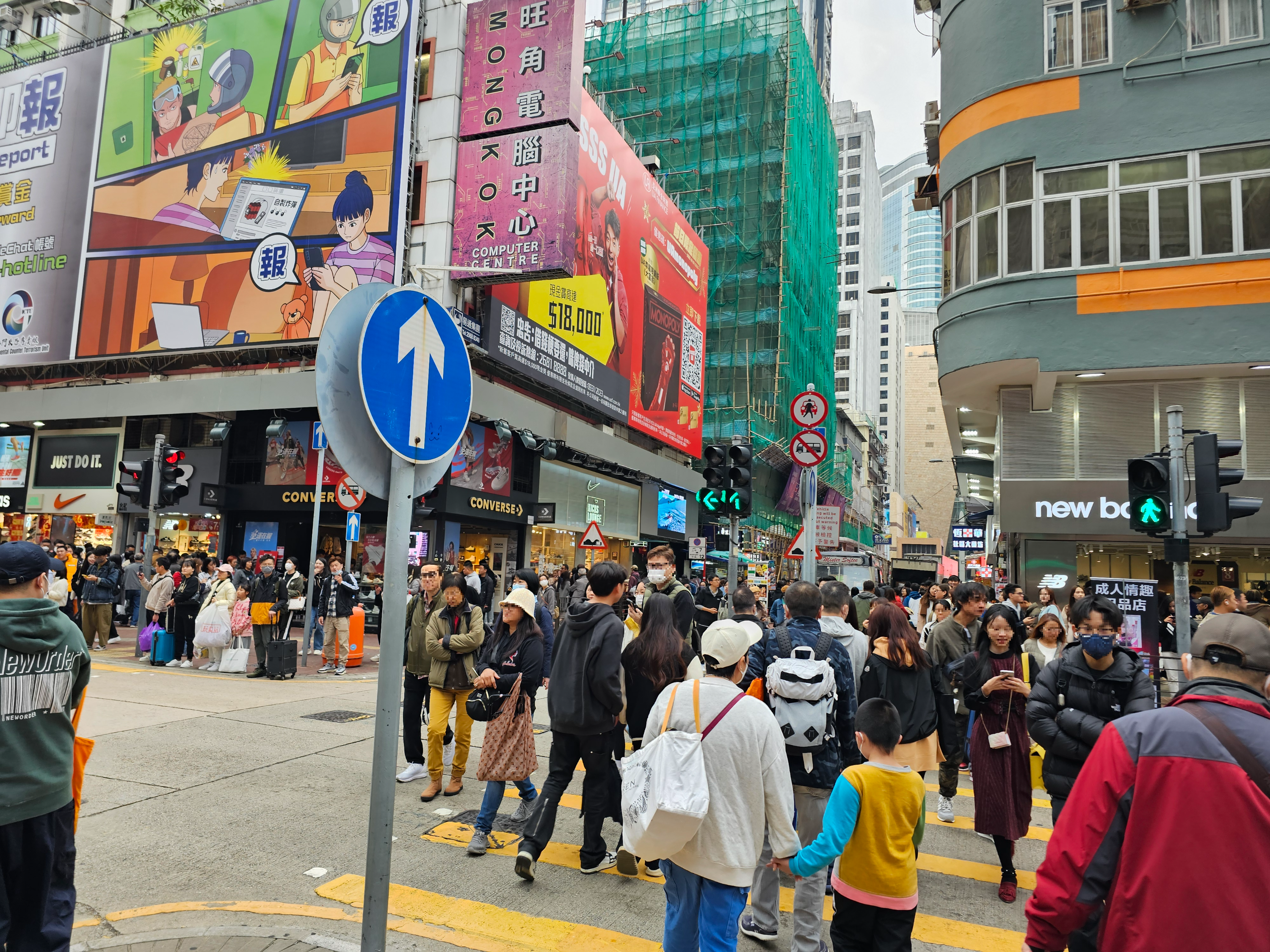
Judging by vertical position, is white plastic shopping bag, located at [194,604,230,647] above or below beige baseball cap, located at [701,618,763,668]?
below

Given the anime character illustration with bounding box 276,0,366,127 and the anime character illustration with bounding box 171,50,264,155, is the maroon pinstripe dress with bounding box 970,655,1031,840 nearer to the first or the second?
the anime character illustration with bounding box 276,0,366,127

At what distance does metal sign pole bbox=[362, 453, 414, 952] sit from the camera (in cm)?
308

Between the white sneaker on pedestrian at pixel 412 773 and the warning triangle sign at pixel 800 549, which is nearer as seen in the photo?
the white sneaker on pedestrian at pixel 412 773

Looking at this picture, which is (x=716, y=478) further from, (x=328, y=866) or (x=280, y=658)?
(x=280, y=658)

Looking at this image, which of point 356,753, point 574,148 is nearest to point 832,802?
point 356,753

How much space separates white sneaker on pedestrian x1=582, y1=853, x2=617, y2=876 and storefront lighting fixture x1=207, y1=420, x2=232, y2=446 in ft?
72.3

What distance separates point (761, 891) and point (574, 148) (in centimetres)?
1983

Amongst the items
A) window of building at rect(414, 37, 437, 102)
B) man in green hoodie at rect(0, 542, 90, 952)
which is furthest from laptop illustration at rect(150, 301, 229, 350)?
man in green hoodie at rect(0, 542, 90, 952)

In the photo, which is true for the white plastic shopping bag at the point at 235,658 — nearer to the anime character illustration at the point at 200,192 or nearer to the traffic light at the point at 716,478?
the traffic light at the point at 716,478

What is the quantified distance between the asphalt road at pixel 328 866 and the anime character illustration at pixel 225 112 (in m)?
21.8

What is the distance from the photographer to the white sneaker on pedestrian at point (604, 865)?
207 inches

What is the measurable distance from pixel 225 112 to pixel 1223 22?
2564cm

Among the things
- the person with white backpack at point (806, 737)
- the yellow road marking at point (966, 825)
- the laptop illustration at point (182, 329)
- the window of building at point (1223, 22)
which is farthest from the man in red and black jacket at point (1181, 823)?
the laptop illustration at point (182, 329)

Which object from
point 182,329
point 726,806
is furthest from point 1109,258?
point 182,329
